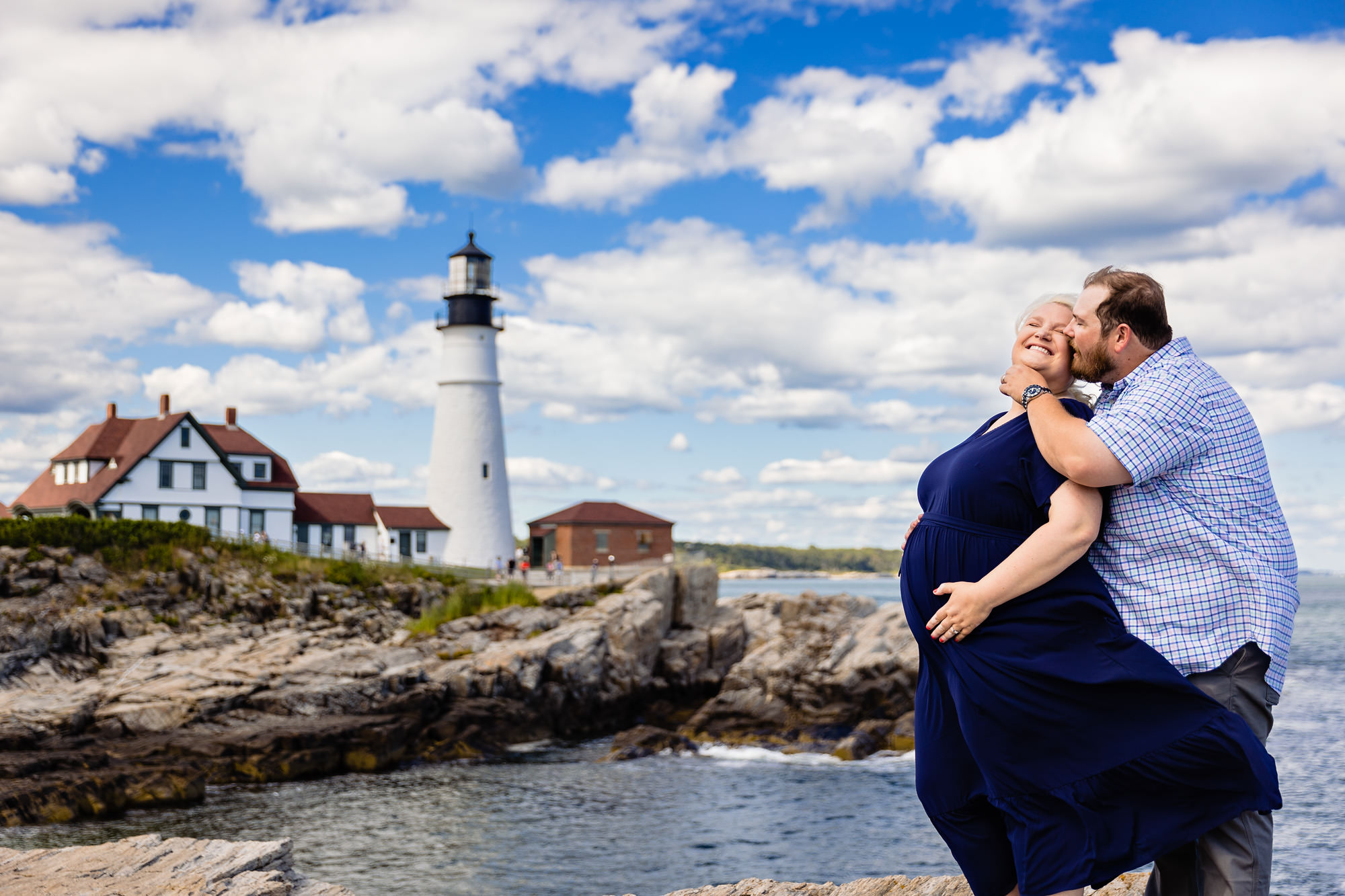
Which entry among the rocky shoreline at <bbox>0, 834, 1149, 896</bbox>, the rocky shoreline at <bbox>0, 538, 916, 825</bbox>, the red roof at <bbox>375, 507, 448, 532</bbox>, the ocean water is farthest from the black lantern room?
the rocky shoreline at <bbox>0, 834, 1149, 896</bbox>

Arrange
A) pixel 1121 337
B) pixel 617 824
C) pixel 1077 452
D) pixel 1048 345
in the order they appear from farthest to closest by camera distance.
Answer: pixel 617 824, pixel 1048 345, pixel 1121 337, pixel 1077 452

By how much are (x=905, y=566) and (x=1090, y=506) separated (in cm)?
69

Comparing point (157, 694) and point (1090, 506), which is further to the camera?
point (157, 694)

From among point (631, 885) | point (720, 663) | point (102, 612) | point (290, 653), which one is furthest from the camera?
point (720, 663)

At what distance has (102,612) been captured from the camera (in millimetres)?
26750

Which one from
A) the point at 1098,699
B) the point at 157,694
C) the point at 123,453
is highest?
the point at 123,453

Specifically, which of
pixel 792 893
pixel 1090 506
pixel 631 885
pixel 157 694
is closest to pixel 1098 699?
pixel 1090 506

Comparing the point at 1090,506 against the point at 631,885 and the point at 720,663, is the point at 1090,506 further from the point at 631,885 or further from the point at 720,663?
the point at 720,663

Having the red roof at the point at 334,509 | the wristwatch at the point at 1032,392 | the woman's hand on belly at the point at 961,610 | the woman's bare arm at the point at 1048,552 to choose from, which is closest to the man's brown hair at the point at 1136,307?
the wristwatch at the point at 1032,392

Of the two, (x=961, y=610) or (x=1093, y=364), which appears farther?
(x=1093, y=364)

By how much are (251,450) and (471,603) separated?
50.6 feet

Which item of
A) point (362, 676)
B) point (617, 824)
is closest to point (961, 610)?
point (617, 824)

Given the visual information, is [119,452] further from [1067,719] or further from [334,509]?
[1067,719]

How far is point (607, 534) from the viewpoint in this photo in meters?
43.7
